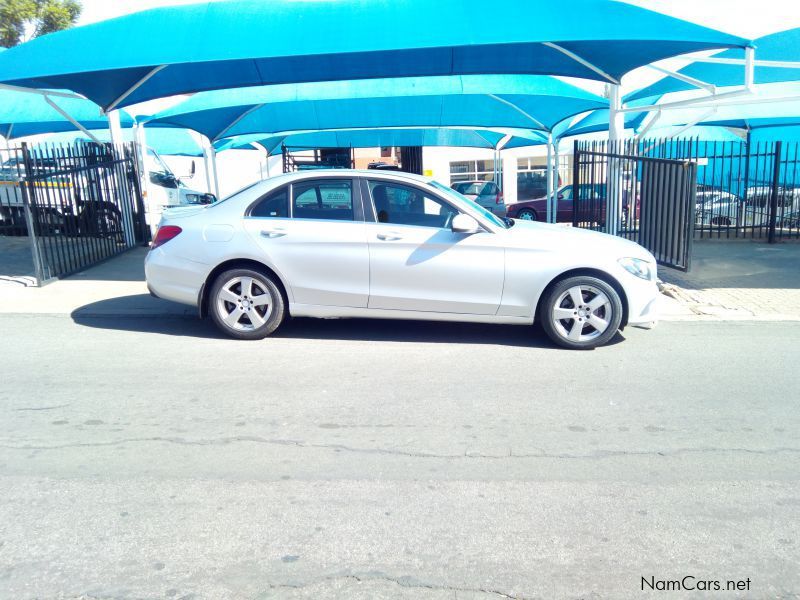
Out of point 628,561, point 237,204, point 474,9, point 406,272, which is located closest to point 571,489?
point 628,561

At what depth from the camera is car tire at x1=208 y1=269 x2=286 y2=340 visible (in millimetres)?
6547

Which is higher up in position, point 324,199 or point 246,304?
point 324,199

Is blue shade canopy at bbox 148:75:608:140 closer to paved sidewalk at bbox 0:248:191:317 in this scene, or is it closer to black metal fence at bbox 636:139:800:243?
black metal fence at bbox 636:139:800:243

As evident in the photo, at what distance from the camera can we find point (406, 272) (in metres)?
6.39

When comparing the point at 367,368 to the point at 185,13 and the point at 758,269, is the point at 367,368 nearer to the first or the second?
the point at 185,13

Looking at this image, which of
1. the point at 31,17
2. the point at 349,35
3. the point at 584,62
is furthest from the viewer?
the point at 31,17

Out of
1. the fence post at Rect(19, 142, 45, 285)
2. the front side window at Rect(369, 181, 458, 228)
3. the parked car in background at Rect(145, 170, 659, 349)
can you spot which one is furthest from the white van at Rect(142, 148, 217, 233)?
the front side window at Rect(369, 181, 458, 228)

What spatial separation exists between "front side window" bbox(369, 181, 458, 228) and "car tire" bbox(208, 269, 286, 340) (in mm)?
1296

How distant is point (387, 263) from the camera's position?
6.41 metres

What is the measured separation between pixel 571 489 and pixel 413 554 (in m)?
1.09

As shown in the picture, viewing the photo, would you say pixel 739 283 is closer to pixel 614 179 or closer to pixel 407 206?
pixel 614 179

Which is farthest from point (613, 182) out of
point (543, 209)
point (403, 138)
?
point (403, 138)

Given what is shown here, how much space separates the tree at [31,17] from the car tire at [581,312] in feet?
119

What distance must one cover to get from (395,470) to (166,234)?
399cm
